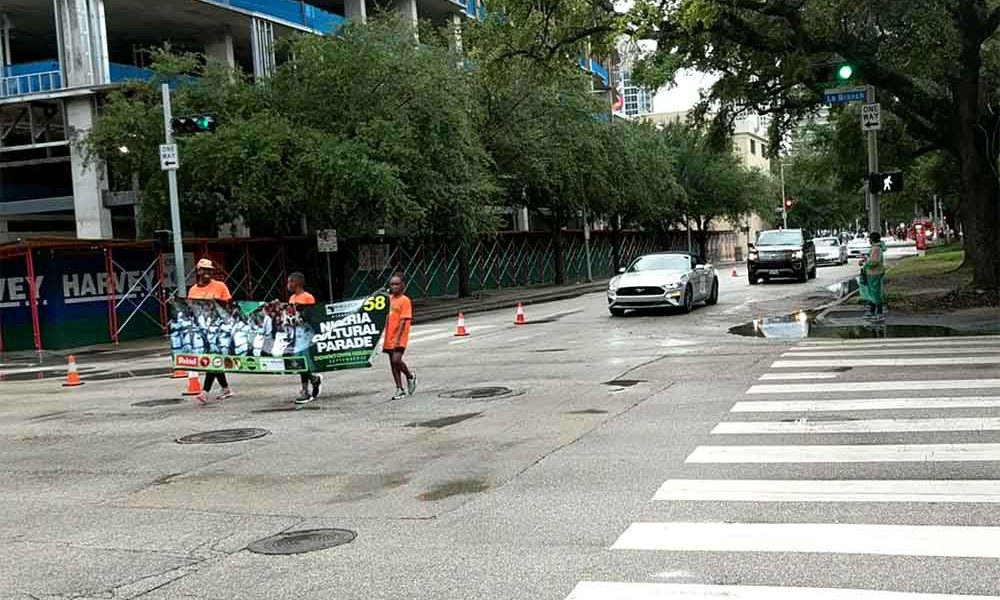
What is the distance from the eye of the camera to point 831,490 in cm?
632

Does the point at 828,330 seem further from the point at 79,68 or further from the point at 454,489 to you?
the point at 79,68

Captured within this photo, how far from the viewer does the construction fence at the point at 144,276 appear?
24812 mm

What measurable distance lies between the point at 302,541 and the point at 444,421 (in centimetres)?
427

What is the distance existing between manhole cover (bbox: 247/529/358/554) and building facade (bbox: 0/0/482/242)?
2759 cm

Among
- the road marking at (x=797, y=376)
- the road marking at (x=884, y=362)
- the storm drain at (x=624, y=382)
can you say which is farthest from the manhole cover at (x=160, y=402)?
the road marking at (x=884, y=362)

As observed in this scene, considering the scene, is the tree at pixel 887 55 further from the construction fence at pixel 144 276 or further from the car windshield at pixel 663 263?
the construction fence at pixel 144 276

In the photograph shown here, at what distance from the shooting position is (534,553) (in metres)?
5.30

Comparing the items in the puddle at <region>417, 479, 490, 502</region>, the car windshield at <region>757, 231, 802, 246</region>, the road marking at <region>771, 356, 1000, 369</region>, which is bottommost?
the road marking at <region>771, 356, 1000, 369</region>

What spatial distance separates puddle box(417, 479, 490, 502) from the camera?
682 centimetres

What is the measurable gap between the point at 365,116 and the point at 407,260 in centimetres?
1242

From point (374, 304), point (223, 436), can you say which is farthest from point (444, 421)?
point (374, 304)

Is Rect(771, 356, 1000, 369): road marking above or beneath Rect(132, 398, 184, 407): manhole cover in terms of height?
beneath

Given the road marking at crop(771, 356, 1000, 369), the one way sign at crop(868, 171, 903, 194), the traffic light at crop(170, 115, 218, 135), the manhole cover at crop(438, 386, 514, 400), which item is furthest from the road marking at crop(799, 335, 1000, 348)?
the traffic light at crop(170, 115, 218, 135)

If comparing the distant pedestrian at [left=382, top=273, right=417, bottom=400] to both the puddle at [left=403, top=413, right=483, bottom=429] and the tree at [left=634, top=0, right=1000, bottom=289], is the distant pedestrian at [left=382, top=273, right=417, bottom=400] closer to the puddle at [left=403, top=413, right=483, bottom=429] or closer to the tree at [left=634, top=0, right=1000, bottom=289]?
the puddle at [left=403, top=413, right=483, bottom=429]
